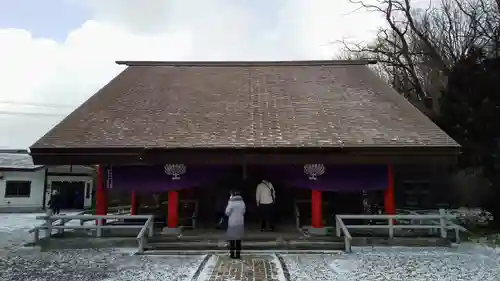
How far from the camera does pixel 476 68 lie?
43.0ft

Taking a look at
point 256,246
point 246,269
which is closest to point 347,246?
point 256,246

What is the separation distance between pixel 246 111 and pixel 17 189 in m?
19.5

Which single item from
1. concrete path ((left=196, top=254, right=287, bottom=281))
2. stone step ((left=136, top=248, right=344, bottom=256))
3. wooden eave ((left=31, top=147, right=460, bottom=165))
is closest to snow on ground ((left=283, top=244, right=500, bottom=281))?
concrete path ((left=196, top=254, right=287, bottom=281))

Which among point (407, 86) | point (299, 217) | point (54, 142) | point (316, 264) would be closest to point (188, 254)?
point (316, 264)

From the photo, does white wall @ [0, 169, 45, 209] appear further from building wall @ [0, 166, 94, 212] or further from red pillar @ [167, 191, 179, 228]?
red pillar @ [167, 191, 179, 228]

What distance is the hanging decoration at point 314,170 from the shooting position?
1127cm

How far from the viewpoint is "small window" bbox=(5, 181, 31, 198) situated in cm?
2580

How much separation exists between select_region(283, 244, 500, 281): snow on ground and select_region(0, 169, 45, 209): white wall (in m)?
22.0

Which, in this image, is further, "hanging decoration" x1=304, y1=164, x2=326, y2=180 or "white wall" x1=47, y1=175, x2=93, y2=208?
"white wall" x1=47, y1=175, x2=93, y2=208

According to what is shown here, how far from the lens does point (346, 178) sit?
37.6 feet

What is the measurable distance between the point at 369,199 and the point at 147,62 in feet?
33.6

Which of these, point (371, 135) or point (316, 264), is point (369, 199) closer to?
point (371, 135)

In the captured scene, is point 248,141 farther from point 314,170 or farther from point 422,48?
point 422,48

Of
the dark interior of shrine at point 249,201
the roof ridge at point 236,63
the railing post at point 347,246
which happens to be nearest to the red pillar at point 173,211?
the dark interior of shrine at point 249,201
